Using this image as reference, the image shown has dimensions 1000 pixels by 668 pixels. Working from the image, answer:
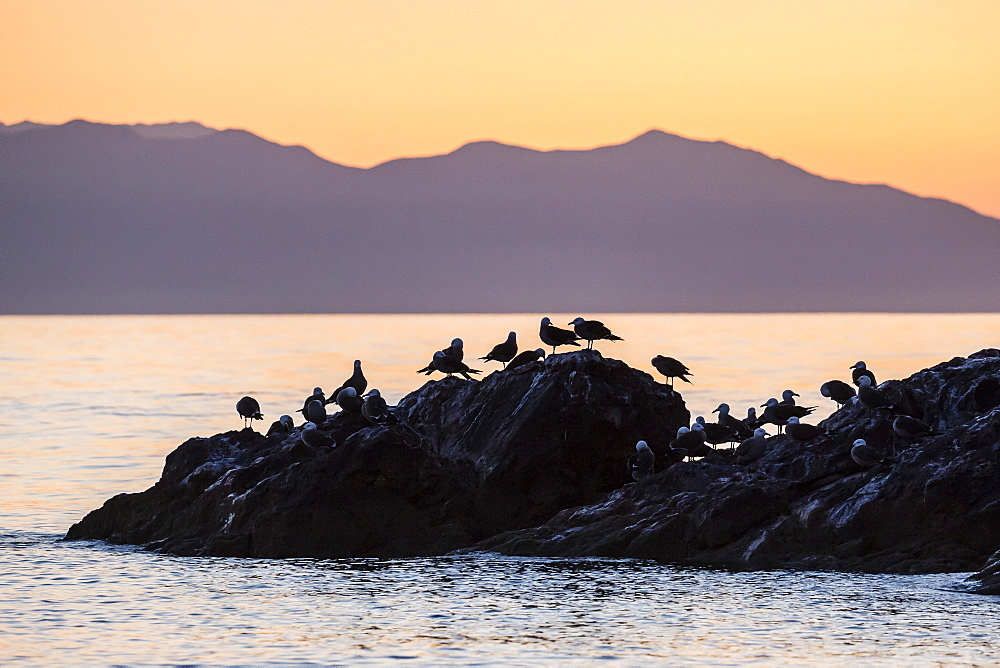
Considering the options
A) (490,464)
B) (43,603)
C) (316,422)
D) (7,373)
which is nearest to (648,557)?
(490,464)

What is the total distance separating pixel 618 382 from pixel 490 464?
3546mm

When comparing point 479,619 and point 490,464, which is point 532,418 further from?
point 479,619

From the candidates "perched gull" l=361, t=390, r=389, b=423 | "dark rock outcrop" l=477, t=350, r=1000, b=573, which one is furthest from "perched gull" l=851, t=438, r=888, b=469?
"perched gull" l=361, t=390, r=389, b=423

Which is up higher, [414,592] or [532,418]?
[532,418]

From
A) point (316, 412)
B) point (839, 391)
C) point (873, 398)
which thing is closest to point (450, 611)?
point (316, 412)

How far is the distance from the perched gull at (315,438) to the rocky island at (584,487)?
30 centimetres

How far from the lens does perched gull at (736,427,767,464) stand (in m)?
29.4

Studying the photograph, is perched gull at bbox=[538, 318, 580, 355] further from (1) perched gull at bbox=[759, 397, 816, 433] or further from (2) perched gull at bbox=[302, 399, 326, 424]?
(2) perched gull at bbox=[302, 399, 326, 424]

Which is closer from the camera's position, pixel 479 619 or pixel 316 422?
pixel 479 619

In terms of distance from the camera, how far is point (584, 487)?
30.0 meters

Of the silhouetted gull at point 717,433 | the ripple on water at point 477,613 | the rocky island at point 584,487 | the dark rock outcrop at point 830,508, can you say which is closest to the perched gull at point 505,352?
the rocky island at point 584,487

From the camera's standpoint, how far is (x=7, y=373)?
10975 centimetres

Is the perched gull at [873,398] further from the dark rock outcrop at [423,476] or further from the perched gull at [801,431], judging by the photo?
the dark rock outcrop at [423,476]

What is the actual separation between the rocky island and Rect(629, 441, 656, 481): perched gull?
569mm
